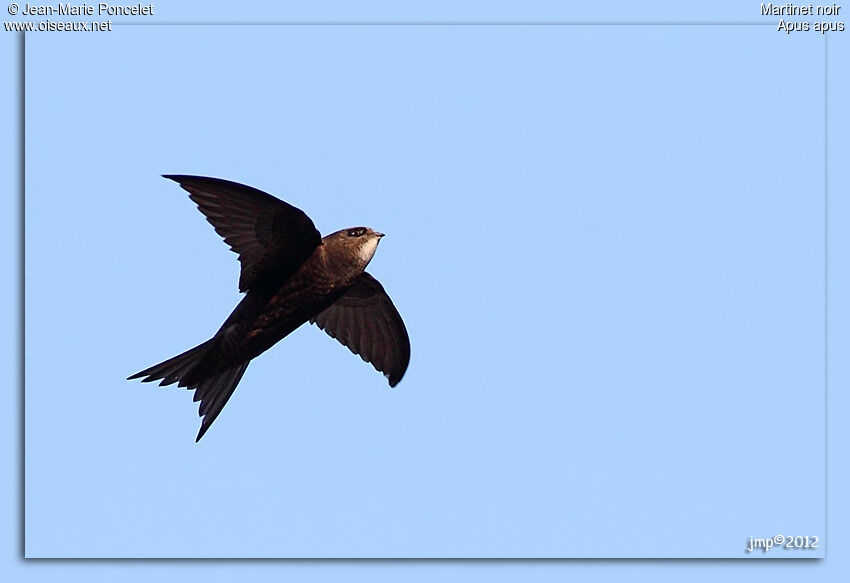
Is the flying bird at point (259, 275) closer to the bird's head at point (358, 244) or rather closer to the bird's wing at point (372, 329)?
the bird's head at point (358, 244)

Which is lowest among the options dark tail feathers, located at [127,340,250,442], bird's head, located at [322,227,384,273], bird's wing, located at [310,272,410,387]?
dark tail feathers, located at [127,340,250,442]

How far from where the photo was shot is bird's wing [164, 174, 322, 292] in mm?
7406

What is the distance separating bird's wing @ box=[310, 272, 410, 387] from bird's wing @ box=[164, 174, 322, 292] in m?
1.09

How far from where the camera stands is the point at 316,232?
7719mm

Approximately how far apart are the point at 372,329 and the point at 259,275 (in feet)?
4.25

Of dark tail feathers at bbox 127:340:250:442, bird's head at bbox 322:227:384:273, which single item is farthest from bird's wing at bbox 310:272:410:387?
bird's head at bbox 322:227:384:273

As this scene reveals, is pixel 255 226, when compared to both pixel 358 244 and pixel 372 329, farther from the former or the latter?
pixel 372 329

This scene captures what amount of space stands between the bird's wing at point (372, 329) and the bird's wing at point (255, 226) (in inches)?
42.8

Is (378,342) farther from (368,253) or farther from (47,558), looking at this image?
(47,558)

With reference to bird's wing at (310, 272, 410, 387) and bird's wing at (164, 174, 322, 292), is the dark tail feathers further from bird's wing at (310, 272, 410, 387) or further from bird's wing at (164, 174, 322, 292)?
bird's wing at (310, 272, 410, 387)

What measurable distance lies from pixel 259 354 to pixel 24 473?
165cm

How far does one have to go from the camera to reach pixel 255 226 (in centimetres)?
763

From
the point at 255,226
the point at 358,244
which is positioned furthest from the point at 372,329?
the point at 255,226

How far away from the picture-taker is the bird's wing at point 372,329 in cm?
880
